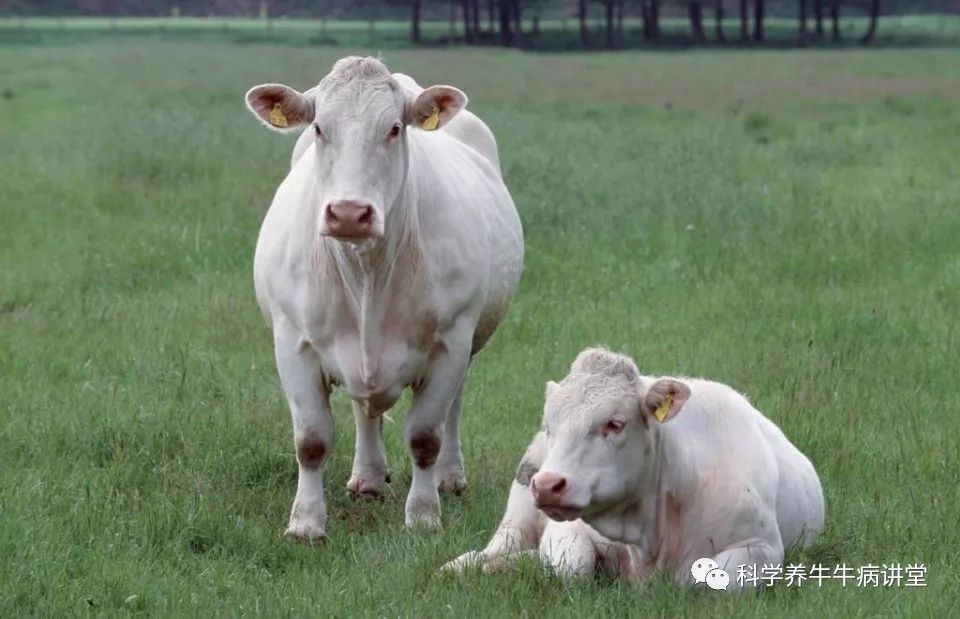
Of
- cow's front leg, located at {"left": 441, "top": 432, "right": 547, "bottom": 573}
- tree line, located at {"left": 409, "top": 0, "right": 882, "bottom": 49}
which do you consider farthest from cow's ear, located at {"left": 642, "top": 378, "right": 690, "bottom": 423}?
tree line, located at {"left": 409, "top": 0, "right": 882, "bottom": 49}

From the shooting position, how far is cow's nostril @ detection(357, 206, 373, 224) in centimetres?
640

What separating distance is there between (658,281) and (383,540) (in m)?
5.50

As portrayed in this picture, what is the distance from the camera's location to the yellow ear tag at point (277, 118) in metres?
6.98

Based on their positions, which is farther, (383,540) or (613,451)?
(383,540)

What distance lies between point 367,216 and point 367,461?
1.65 metres

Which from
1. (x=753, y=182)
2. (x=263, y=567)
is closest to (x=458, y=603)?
(x=263, y=567)

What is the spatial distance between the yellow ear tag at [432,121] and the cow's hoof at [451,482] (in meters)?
1.83

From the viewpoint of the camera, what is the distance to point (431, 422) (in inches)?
284

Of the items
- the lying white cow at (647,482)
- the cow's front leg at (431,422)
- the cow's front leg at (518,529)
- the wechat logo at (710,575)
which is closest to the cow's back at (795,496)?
the lying white cow at (647,482)

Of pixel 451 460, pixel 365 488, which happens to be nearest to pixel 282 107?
pixel 365 488

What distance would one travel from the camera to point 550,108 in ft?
100

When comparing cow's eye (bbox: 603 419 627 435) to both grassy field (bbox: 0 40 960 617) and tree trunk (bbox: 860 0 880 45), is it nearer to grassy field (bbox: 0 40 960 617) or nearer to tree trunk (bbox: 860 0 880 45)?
grassy field (bbox: 0 40 960 617)

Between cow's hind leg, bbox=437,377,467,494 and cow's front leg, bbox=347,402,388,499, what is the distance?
0.35 m

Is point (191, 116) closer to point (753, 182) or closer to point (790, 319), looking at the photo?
point (753, 182)
